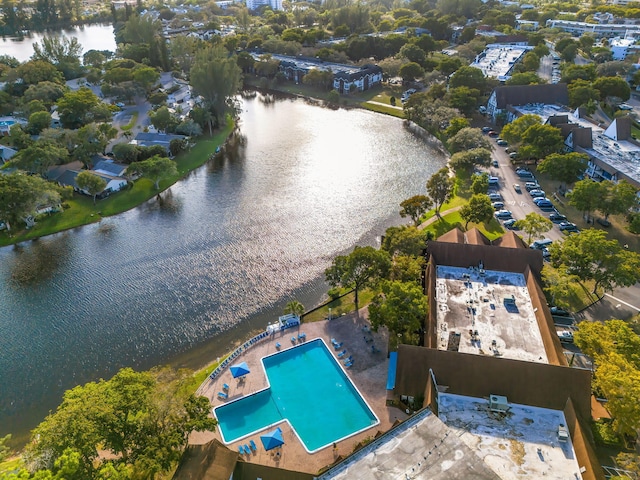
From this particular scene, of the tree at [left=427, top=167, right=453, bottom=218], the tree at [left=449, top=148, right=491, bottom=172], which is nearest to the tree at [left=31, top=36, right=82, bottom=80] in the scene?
the tree at [left=449, top=148, right=491, bottom=172]

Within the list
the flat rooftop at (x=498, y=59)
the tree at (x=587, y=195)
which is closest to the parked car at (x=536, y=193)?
the tree at (x=587, y=195)

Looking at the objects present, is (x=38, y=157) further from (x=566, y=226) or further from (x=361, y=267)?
(x=566, y=226)

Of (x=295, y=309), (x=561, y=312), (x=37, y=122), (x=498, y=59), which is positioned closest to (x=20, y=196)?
(x=37, y=122)

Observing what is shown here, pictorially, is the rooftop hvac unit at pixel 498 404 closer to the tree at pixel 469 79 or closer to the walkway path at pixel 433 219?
the walkway path at pixel 433 219

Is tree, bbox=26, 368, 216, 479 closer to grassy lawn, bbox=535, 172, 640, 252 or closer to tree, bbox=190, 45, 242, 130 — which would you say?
grassy lawn, bbox=535, 172, 640, 252

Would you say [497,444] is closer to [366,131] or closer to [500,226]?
[500,226]

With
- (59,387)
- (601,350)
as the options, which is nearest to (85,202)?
(59,387)
